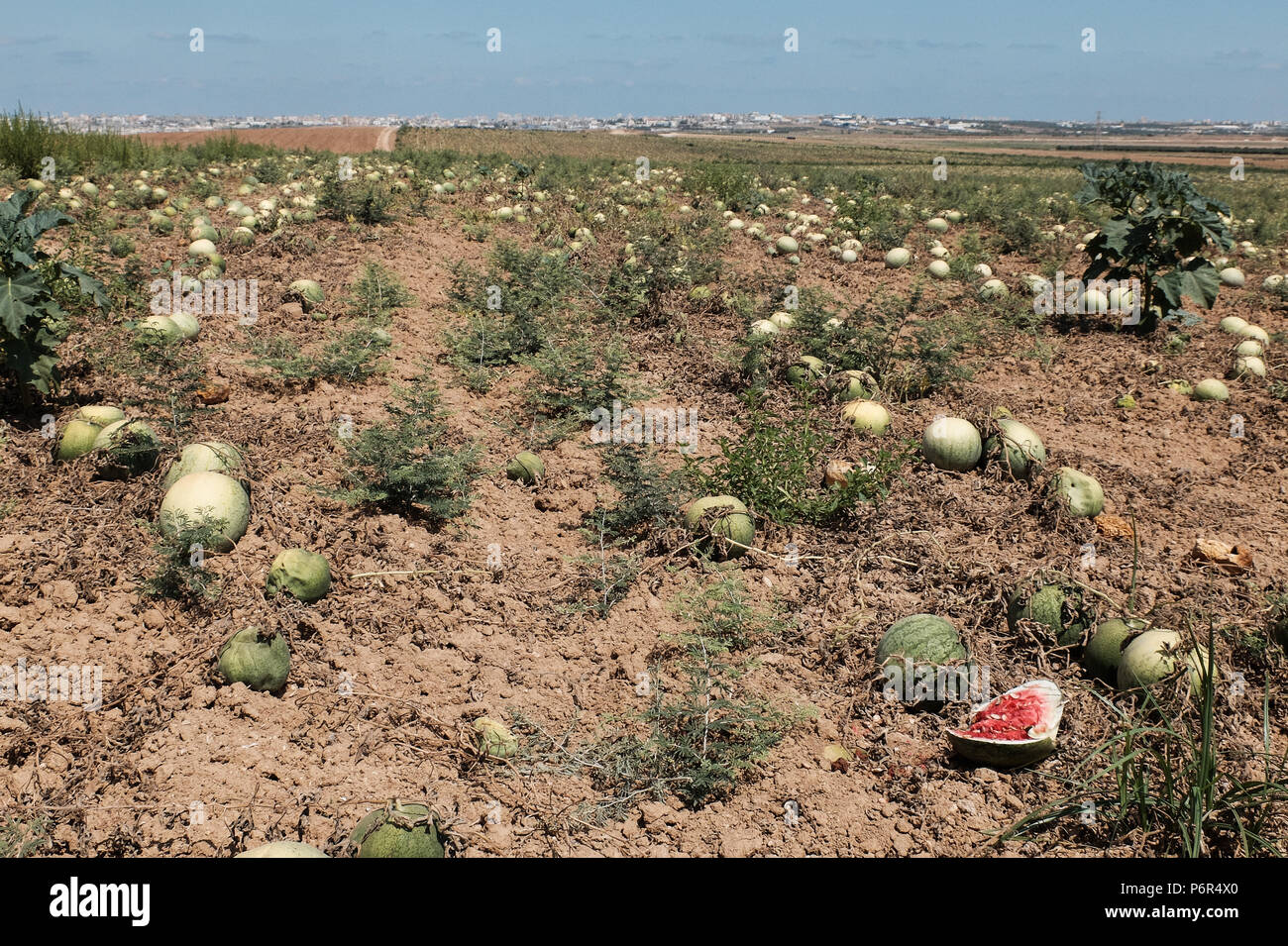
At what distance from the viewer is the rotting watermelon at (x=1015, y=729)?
3389 millimetres

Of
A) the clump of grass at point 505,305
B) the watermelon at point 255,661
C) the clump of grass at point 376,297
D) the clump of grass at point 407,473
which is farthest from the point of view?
the clump of grass at point 376,297

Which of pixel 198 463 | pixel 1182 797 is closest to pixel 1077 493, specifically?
pixel 1182 797

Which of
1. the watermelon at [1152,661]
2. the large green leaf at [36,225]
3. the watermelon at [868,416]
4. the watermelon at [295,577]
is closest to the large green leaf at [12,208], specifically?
the large green leaf at [36,225]

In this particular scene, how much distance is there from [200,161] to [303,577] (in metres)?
18.1

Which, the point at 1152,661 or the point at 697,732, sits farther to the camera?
the point at 1152,661

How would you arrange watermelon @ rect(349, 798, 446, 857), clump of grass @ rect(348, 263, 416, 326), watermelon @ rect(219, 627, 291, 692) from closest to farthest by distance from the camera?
watermelon @ rect(349, 798, 446, 857) → watermelon @ rect(219, 627, 291, 692) → clump of grass @ rect(348, 263, 416, 326)

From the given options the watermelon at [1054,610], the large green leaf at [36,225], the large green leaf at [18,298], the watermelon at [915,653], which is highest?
the large green leaf at [36,225]

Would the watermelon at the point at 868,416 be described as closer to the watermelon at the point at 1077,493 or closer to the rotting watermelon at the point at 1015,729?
the watermelon at the point at 1077,493

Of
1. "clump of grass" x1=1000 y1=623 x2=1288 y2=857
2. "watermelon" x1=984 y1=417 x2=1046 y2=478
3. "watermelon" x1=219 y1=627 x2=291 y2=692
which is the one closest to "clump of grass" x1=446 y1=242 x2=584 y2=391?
"watermelon" x1=984 y1=417 x2=1046 y2=478

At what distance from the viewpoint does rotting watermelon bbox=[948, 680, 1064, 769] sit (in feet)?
11.1

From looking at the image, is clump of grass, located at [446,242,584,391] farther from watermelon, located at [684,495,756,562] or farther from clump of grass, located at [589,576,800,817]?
clump of grass, located at [589,576,800,817]

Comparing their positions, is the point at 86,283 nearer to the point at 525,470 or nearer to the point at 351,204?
the point at 525,470

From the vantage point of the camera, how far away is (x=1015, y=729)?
348 cm
